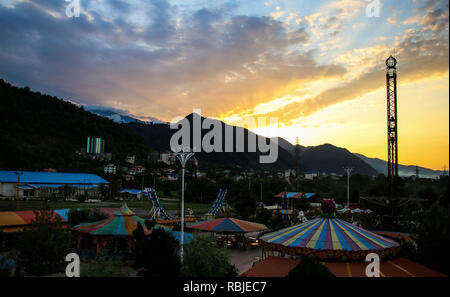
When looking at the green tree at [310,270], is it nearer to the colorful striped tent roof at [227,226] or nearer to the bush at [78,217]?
the colorful striped tent roof at [227,226]

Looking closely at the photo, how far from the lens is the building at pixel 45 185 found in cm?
5141

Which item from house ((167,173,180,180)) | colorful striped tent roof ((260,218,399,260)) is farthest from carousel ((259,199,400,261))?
house ((167,173,180,180))

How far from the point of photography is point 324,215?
1341 centimetres

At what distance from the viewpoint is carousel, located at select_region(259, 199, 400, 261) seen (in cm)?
1091

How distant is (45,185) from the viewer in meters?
54.1

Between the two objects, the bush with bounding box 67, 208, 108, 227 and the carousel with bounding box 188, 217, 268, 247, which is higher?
the bush with bounding box 67, 208, 108, 227

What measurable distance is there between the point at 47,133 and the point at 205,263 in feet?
309

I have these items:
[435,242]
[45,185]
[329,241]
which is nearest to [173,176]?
[45,185]

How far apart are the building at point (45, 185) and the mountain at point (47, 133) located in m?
13.2

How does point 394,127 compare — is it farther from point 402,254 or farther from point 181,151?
point 181,151

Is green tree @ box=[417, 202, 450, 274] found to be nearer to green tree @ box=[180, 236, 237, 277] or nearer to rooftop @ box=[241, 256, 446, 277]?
rooftop @ box=[241, 256, 446, 277]

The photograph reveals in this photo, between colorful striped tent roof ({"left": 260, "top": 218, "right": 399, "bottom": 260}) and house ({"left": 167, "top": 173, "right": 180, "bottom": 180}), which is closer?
colorful striped tent roof ({"left": 260, "top": 218, "right": 399, "bottom": 260})

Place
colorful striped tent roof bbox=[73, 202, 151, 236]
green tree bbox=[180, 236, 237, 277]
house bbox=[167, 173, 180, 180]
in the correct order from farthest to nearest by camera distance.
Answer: house bbox=[167, 173, 180, 180], colorful striped tent roof bbox=[73, 202, 151, 236], green tree bbox=[180, 236, 237, 277]

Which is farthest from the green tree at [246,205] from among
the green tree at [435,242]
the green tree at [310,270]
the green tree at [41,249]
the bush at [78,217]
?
the green tree at [310,270]
